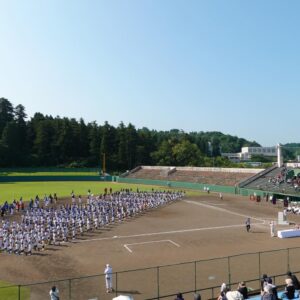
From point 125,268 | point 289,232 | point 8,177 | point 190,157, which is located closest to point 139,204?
point 289,232

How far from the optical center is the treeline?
335ft

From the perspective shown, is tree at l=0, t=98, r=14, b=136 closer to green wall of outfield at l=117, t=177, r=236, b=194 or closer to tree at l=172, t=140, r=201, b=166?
tree at l=172, t=140, r=201, b=166

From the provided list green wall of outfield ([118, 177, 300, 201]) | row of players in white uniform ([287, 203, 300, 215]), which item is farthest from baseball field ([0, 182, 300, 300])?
green wall of outfield ([118, 177, 300, 201])

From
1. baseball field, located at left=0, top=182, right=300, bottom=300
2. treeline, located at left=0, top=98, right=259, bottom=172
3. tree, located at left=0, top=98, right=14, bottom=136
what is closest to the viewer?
baseball field, located at left=0, top=182, right=300, bottom=300

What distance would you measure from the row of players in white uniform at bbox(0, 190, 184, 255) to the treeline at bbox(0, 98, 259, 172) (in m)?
55.9

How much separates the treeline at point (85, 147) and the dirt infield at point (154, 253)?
65.6m

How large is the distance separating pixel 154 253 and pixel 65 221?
10.0 meters

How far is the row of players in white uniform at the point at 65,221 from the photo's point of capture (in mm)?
23955

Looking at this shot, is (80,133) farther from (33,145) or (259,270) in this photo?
(259,270)

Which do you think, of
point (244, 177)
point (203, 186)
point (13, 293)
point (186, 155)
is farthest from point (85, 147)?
point (13, 293)

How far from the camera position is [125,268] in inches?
778

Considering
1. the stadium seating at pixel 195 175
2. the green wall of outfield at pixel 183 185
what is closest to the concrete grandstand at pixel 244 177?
the stadium seating at pixel 195 175

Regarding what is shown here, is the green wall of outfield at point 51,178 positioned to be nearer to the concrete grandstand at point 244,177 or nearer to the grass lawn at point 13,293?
the concrete grandstand at point 244,177

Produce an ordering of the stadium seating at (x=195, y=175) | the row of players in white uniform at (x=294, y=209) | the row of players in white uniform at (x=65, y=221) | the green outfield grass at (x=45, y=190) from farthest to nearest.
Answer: the stadium seating at (x=195, y=175) < the green outfield grass at (x=45, y=190) < the row of players in white uniform at (x=294, y=209) < the row of players in white uniform at (x=65, y=221)
